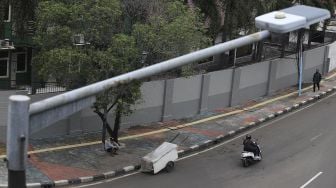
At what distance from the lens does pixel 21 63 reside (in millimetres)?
33594

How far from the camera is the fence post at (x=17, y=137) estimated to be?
16.7 feet

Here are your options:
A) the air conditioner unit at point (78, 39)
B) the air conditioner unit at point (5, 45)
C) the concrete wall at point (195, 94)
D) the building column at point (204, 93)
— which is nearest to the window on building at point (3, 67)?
the air conditioner unit at point (5, 45)

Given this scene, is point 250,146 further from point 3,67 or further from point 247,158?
point 3,67

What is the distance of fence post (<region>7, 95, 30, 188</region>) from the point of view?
5082mm

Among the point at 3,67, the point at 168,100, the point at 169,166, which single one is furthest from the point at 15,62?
the point at 169,166

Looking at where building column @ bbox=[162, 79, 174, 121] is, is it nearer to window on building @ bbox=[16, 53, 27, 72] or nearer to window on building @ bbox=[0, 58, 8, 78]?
window on building @ bbox=[16, 53, 27, 72]

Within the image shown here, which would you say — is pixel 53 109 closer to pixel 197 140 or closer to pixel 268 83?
pixel 197 140

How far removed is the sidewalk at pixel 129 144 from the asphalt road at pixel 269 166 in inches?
28.6

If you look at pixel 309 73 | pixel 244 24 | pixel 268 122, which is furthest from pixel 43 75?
pixel 309 73

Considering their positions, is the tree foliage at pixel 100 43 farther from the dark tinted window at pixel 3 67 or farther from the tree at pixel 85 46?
the dark tinted window at pixel 3 67

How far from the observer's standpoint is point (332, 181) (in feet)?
60.9

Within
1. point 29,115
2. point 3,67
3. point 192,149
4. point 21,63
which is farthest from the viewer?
point 21,63

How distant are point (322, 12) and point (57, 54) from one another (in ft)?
38.1

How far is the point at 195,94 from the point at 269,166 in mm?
7755
